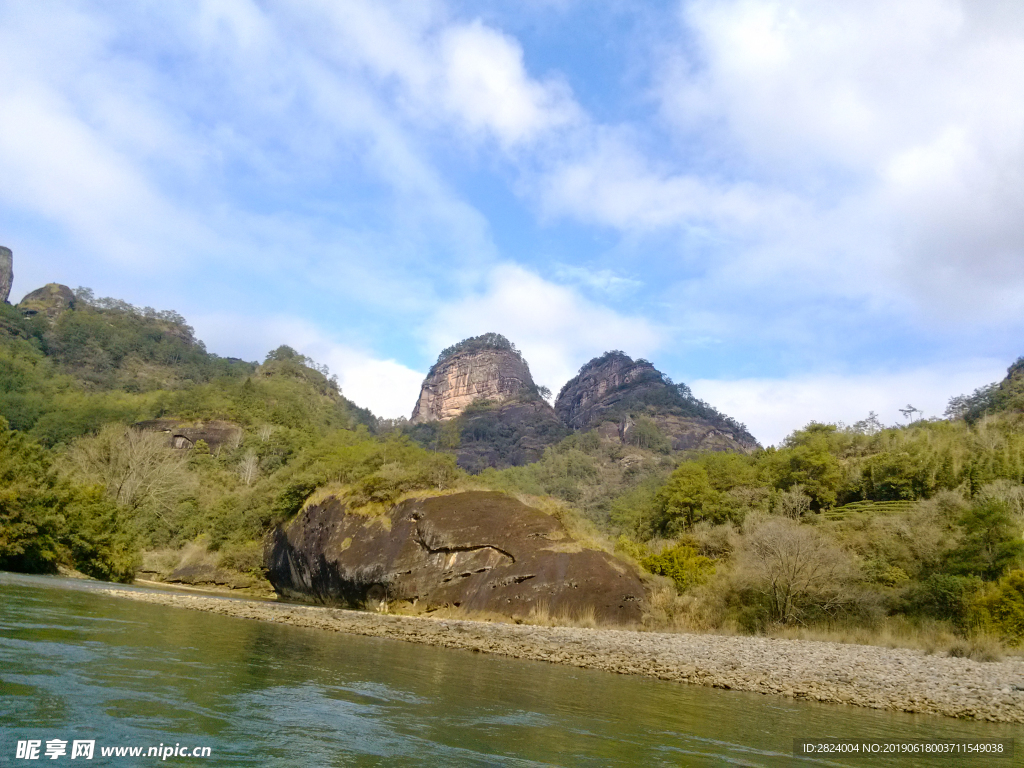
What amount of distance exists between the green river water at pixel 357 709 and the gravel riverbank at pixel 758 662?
3.67ft

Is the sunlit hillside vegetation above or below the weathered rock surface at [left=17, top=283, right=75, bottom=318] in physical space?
below

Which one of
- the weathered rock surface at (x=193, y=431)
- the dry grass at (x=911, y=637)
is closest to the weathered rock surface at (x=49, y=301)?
the weathered rock surface at (x=193, y=431)

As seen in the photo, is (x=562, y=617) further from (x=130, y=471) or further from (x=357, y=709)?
(x=130, y=471)

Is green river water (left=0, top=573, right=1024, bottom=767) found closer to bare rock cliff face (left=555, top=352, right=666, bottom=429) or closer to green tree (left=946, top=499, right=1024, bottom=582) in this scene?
green tree (left=946, top=499, right=1024, bottom=582)

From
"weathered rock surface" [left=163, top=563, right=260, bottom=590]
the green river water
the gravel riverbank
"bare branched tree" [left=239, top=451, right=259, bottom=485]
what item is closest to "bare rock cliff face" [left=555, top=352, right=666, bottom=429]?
"bare branched tree" [left=239, top=451, right=259, bottom=485]

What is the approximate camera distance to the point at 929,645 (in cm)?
2342

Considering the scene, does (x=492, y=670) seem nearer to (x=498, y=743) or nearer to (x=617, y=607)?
(x=498, y=743)

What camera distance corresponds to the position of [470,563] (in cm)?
3362

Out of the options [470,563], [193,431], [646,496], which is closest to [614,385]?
[646,496]

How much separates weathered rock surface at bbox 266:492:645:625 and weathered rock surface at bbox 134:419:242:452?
167 ft

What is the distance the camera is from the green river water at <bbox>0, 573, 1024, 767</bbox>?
8.30 meters

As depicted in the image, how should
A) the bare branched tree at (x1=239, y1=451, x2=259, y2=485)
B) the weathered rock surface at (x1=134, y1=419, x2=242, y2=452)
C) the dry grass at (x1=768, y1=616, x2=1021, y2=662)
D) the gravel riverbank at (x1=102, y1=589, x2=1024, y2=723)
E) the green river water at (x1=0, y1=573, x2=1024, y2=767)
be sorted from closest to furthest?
the green river water at (x1=0, y1=573, x2=1024, y2=767) < the gravel riverbank at (x1=102, y1=589, x2=1024, y2=723) < the dry grass at (x1=768, y1=616, x2=1021, y2=662) < the bare branched tree at (x1=239, y1=451, x2=259, y2=485) < the weathered rock surface at (x1=134, y1=419, x2=242, y2=452)

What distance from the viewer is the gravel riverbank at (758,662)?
1622 cm

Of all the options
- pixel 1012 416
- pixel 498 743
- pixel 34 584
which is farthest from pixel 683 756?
pixel 1012 416
